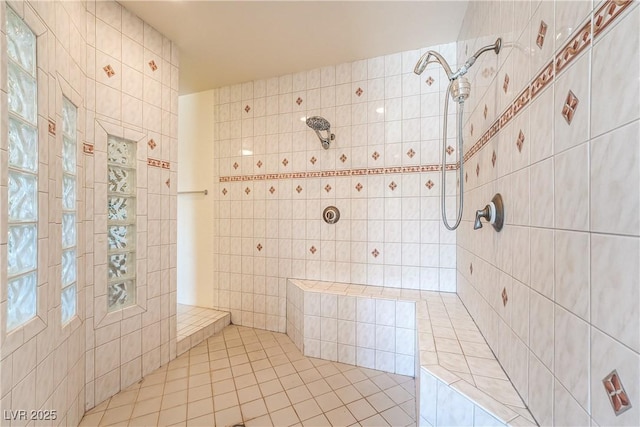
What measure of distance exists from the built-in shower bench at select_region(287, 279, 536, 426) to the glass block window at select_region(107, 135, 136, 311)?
1.30 metres

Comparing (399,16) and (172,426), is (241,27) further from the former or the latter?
(172,426)

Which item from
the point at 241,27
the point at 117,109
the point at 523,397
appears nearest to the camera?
the point at 523,397

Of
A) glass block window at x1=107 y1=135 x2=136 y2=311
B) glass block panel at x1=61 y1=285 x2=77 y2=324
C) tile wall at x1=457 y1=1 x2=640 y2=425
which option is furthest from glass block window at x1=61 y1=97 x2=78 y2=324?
tile wall at x1=457 y1=1 x2=640 y2=425

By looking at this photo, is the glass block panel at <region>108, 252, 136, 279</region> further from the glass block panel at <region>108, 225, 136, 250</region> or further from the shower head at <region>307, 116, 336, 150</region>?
the shower head at <region>307, 116, 336, 150</region>

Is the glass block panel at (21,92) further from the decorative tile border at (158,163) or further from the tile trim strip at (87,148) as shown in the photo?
the decorative tile border at (158,163)

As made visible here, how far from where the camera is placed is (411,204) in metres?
2.27

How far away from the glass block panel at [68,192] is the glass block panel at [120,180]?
0.97 ft

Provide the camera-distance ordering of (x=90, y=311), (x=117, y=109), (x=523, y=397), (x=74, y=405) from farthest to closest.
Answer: (x=117, y=109), (x=90, y=311), (x=74, y=405), (x=523, y=397)

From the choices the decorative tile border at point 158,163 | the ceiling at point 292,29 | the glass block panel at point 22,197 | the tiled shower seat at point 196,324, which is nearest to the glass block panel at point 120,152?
the decorative tile border at point 158,163

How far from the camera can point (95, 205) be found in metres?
1.65

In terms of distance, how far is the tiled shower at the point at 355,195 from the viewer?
598 mm

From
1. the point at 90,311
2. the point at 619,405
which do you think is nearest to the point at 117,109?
the point at 90,311

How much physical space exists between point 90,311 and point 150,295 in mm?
386

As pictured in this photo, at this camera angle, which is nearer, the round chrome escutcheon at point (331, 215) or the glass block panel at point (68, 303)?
the glass block panel at point (68, 303)
